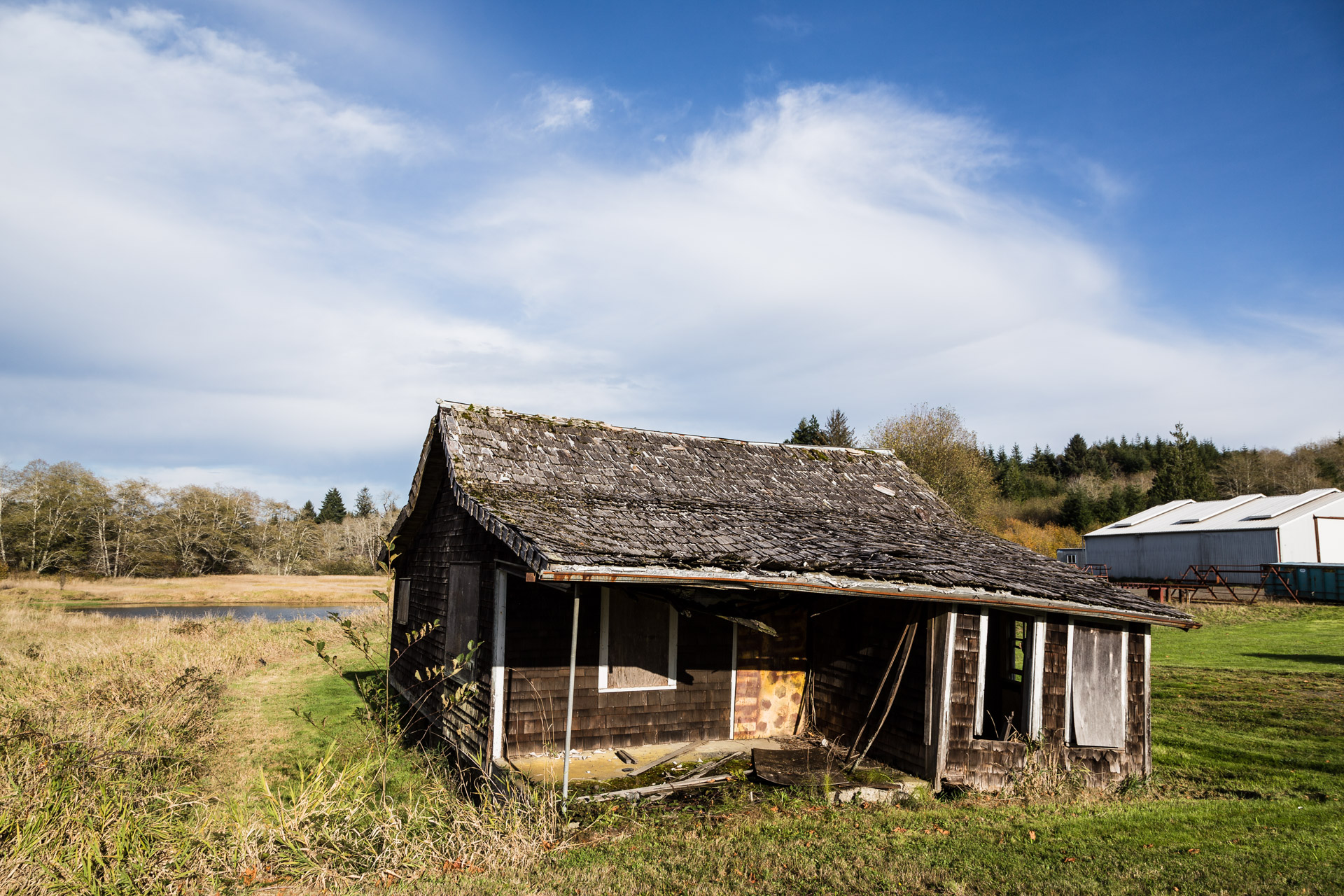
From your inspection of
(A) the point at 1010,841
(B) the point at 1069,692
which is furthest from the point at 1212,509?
(A) the point at 1010,841

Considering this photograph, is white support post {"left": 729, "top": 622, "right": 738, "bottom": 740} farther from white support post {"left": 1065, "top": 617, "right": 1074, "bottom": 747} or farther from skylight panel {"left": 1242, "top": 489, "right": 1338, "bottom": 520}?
skylight panel {"left": 1242, "top": 489, "right": 1338, "bottom": 520}

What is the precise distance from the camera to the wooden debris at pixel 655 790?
24.3 ft

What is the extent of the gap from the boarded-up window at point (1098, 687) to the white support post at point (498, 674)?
22.5 ft

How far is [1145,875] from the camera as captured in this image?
600 cm

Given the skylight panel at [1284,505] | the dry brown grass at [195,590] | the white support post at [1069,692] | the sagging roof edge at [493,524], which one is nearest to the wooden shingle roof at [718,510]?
the sagging roof edge at [493,524]

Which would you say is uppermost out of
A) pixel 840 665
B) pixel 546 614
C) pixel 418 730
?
pixel 546 614

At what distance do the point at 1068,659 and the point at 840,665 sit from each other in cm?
283

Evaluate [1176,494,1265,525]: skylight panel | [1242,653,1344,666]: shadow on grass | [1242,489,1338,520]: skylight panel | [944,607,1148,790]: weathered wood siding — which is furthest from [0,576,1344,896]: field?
[1176,494,1265,525]: skylight panel

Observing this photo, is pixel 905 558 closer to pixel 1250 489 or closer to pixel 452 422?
pixel 452 422

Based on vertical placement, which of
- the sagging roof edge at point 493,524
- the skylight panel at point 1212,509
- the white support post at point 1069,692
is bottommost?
the white support post at point 1069,692

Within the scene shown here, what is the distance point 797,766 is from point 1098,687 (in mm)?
3899

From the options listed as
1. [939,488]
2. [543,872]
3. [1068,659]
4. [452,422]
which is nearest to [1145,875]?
[1068,659]

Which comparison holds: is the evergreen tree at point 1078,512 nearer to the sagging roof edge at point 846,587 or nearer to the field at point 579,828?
the field at point 579,828

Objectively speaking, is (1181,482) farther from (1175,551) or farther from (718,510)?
(718,510)
